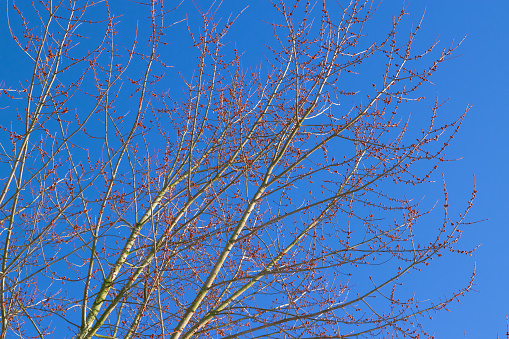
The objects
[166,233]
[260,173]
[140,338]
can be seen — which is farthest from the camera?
[260,173]

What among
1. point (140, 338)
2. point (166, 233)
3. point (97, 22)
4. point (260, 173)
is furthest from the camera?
point (260, 173)

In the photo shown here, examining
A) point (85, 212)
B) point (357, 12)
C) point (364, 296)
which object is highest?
point (357, 12)

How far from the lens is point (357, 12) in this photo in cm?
545

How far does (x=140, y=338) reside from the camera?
523 centimetres

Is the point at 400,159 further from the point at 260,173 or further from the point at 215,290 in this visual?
the point at 215,290

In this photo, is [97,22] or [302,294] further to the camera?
[302,294]

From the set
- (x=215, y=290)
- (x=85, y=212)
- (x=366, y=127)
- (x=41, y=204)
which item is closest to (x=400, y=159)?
(x=366, y=127)

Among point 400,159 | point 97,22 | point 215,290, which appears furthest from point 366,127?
point 97,22

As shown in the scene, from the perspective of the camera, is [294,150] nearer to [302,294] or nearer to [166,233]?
[302,294]

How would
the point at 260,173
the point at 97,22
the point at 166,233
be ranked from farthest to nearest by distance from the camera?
1. the point at 260,173
2. the point at 97,22
3. the point at 166,233

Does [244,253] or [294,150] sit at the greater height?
[294,150]

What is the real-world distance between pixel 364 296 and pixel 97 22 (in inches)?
133

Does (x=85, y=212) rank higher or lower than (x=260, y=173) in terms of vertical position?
lower

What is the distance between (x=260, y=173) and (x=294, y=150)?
0.44 m
